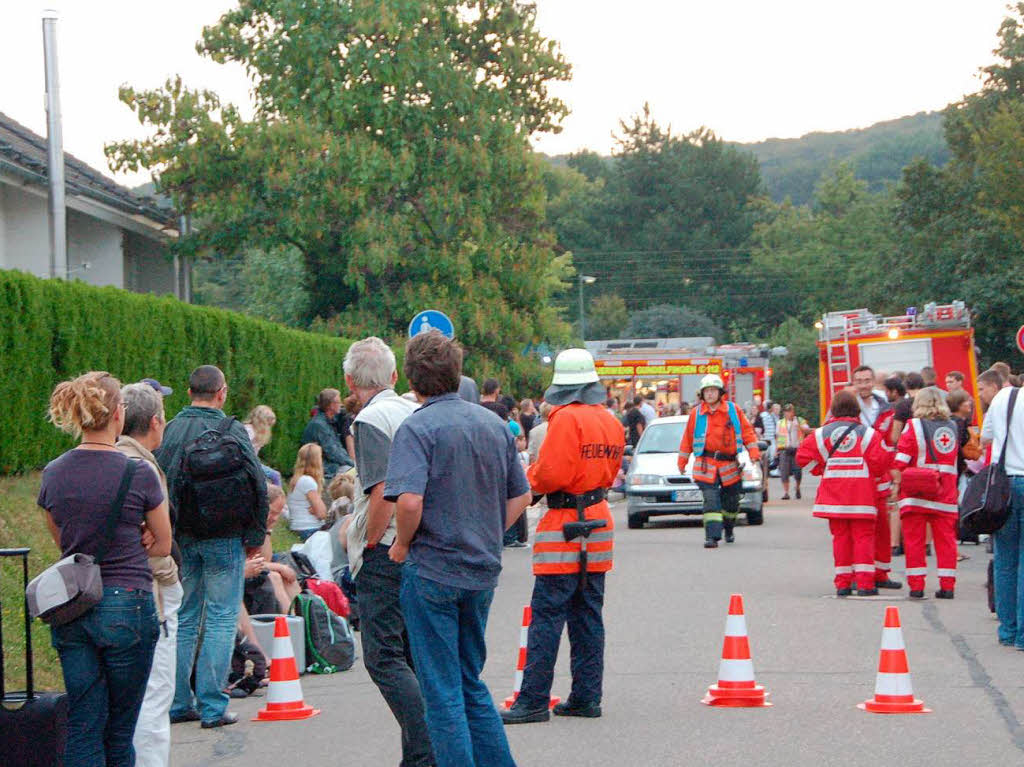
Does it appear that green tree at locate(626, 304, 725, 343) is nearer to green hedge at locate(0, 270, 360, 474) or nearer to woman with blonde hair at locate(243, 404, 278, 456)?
green hedge at locate(0, 270, 360, 474)

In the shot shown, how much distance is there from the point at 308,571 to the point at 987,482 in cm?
491

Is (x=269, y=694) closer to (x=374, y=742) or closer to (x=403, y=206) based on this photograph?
(x=374, y=742)

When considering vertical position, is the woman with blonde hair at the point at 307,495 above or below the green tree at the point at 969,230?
below

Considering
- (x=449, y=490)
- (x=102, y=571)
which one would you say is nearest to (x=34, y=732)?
(x=102, y=571)

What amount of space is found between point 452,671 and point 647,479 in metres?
16.3

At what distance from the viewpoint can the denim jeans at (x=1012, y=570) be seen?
34.8ft

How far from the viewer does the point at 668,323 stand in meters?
83.7

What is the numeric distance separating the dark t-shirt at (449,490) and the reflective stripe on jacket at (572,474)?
219 centimetres

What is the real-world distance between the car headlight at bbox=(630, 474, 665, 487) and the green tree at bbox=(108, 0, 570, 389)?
42.5 ft

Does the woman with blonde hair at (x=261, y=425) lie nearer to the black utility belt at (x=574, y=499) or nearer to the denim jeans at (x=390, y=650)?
the black utility belt at (x=574, y=499)

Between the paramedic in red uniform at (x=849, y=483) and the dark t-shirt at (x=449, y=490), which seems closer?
the dark t-shirt at (x=449, y=490)

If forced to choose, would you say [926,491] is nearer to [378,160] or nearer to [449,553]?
[449,553]

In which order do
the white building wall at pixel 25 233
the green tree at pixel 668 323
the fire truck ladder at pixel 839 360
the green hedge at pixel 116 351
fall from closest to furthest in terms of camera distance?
the green hedge at pixel 116 351 < the white building wall at pixel 25 233 < the fire truck ladder at pixel 839 360 < the green tree at pixel 668 323

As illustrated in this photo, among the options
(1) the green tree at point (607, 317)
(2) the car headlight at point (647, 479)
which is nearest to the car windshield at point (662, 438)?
(2) the car headlight at point (647, 479)
